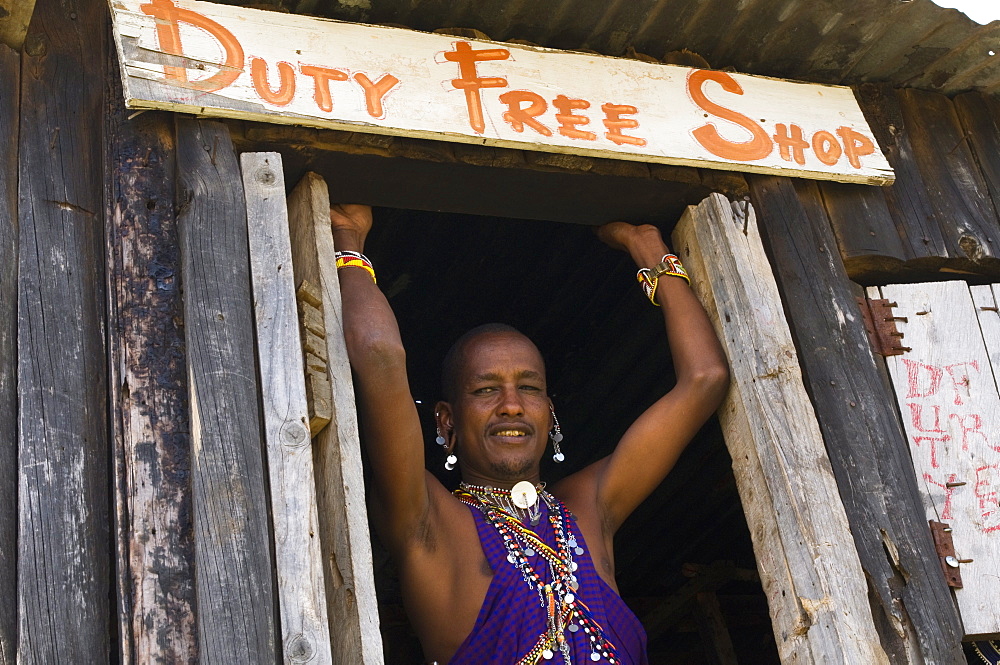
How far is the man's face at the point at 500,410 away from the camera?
3836 mm

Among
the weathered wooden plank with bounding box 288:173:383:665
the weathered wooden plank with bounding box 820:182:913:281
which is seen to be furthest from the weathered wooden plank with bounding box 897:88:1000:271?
the weathered wooden plank with bounding box 288:173:383:665

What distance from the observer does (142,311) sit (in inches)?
106

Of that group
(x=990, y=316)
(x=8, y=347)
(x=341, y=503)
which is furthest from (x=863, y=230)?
(x=8, y=347)

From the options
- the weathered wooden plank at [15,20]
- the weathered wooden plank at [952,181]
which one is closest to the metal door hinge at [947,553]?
the weathered wooden plank at [952,181]

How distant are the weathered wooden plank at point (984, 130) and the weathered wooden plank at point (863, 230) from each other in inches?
19.0

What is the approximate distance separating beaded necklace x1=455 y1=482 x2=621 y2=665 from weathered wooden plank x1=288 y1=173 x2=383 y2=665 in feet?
2.78

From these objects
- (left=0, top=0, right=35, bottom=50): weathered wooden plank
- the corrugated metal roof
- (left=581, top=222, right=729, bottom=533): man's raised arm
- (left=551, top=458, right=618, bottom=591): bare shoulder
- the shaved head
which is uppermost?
the corrugated metal roof

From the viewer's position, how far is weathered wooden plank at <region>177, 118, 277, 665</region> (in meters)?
2.37

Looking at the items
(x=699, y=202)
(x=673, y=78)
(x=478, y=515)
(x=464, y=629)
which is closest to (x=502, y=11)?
(x=673, y=78)

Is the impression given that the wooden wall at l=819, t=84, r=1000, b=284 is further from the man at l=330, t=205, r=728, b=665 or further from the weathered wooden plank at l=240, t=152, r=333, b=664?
the weathered wooden plank at l=240, t=152, r=333, b=664

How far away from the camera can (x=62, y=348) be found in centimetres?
264

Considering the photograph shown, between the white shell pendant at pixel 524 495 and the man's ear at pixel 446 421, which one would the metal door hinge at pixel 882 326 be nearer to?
the white shell pendant at pixel 524 495

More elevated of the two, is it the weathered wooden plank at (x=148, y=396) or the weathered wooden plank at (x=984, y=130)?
the weathered wooden plank at (x=984, y=130)

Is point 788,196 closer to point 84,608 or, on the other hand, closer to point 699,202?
point 699,202
